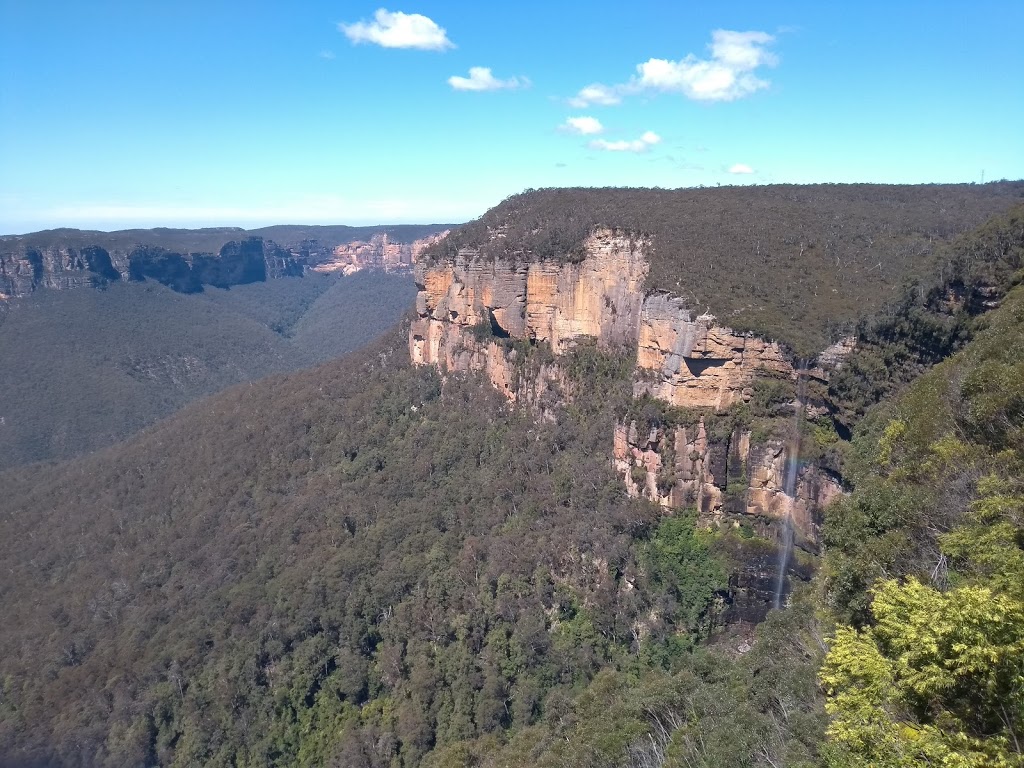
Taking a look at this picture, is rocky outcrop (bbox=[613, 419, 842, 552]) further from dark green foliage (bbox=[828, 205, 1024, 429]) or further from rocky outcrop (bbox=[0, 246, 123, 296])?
rocky outcrop (bbox=[0, 246, 123, 296])

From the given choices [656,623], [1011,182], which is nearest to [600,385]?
[656,623]

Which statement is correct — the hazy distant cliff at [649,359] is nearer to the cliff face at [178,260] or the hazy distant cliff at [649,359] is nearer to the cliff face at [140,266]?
the cliff face at [178,260]

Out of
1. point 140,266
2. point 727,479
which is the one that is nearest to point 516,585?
point 727,479

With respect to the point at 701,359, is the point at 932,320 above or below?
above

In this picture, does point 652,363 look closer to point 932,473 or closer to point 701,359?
point 701,359

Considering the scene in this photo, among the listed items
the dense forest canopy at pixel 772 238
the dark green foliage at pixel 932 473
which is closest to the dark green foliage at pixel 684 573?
the dense forest canopy at pixel 772 238
